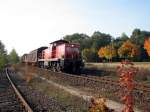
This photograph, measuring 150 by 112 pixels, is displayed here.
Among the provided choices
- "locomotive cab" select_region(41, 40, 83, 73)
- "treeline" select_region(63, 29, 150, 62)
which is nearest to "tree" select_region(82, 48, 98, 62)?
"treeline" select_region(63, 29, 150, 62)

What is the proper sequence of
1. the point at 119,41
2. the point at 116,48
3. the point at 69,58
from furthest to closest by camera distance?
the point at 119,41 → the point at 116,48 → the point at 69,58

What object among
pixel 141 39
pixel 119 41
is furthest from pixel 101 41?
pixel 141 39

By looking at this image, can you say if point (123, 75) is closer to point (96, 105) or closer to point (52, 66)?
point (96, 105)

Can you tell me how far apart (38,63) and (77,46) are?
18.9 metres

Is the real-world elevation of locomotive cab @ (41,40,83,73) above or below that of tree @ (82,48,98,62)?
below

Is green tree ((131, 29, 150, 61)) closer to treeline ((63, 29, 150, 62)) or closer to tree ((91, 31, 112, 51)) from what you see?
treeline ((63, 29, 150, 62))

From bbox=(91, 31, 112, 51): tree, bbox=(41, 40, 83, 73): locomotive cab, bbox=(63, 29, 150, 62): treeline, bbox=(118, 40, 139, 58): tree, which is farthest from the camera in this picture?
bbox=(91, 31, 112, 51): tree

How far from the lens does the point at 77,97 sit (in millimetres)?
14008

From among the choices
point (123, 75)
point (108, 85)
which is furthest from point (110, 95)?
point (123, 75)

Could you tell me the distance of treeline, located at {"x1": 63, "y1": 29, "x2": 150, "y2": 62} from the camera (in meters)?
89.2

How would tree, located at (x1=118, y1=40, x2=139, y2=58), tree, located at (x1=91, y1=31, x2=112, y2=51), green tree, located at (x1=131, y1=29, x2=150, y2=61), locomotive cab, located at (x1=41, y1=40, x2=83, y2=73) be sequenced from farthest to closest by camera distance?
tree, located at (x1=91, y1=31, x2=112, y2=51) < green tree, located at (x1=131, y1=29, x2=150, y2=61) < tree, located at (x1=118, y1=40, x2=139, y2=58) < locomotive cab, located at (x1=41, y1=40, x2=83, y2=73)

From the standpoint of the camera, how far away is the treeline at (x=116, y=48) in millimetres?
89188

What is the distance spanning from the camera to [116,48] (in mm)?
108188

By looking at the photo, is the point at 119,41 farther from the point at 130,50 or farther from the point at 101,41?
the point at 130,50
